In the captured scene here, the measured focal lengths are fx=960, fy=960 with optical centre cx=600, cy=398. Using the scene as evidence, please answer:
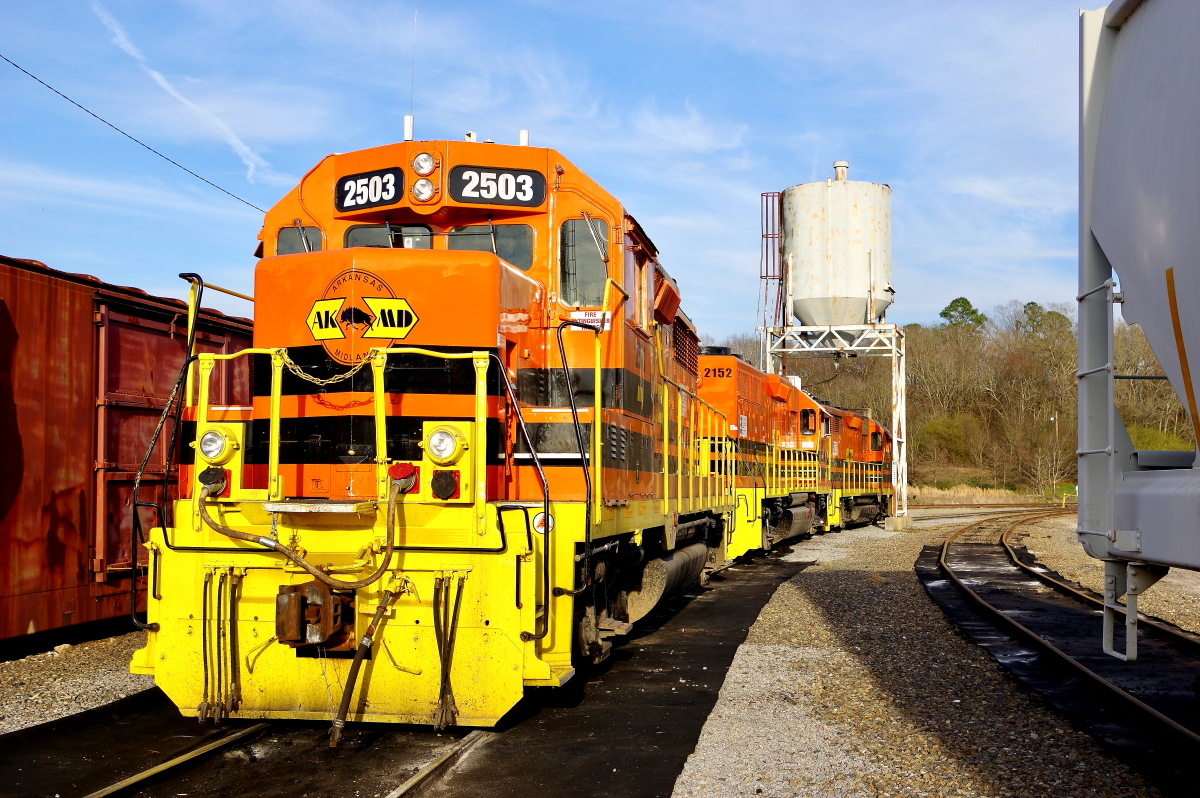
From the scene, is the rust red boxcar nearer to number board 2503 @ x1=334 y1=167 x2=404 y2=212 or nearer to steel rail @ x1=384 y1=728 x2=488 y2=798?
number board 2503 @ x1=334 y1=167 x2=404 y2=212

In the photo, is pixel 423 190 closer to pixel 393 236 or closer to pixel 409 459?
pixel 393 236

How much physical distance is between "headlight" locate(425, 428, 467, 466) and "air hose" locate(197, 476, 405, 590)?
211mm

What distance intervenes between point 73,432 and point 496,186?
4.43 m

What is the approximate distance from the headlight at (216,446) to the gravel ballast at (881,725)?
9.71 ft

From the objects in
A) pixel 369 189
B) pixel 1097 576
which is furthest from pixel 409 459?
pixel 1097 576

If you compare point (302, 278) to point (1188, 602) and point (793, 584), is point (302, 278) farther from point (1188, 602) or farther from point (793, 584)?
point (1188, 602)

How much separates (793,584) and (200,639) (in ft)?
32.2

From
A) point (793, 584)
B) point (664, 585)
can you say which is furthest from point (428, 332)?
point (793, 584)

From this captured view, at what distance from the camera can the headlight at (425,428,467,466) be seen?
5.03 m

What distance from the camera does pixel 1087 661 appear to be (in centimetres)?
805

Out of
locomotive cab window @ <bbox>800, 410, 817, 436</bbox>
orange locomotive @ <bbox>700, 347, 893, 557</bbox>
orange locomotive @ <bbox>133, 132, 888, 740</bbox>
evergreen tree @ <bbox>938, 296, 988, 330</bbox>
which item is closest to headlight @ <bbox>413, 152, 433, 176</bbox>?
orange locomotive @ <bbox>133, 132, 888, 740</bbox>

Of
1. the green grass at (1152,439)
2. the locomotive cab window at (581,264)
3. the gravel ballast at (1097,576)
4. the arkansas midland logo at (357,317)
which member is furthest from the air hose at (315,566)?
the gravel ballast at (1097,576)

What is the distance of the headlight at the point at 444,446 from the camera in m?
5.03

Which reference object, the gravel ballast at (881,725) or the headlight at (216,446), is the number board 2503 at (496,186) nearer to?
the headlight at (216,446)
